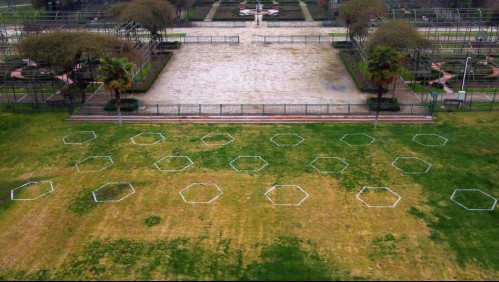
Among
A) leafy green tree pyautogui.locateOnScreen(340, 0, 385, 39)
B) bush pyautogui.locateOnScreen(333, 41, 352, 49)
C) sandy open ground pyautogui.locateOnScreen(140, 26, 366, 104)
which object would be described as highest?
leafy green tree pyautogui.locateOnScreen(340, 0, 385, 39)

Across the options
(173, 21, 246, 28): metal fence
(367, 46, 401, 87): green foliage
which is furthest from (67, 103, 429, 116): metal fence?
(173, 21, 246, 28): metal fence

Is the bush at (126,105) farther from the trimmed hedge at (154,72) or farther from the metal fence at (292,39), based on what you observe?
the metal fence at (292,39)

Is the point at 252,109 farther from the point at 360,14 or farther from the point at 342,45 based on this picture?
the point at 342,45

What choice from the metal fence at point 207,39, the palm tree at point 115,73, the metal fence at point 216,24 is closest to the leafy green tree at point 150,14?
the metal fence at point 207,39

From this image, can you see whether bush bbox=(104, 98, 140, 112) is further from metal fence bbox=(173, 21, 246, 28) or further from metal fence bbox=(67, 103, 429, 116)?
metal fence bbox=(173, 21, 246, 28)

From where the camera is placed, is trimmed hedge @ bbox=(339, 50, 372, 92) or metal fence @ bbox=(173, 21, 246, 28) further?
metal fence @ bbox=(173, 21, 246, 28)

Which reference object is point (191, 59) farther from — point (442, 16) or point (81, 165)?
point (442, 16)

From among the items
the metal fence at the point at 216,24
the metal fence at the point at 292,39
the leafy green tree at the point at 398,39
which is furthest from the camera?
the metal fence at the point at 216,24

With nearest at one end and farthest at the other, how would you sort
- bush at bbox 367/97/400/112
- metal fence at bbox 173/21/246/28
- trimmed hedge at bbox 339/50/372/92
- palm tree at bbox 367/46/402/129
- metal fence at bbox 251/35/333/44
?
palm tree at bbox 367/46/402/129
bush at bbox 367/97/400/112
trimmed hedge at bbox 339/50/372/92
metal fence at bbox 251/35/333/44
metal fence at bbox 173/21/246/28
